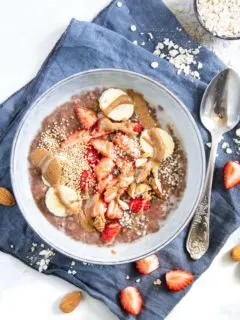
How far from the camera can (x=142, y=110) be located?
1600 millimetres

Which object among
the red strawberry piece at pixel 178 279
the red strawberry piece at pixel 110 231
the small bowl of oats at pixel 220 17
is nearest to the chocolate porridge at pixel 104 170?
the red strawberry piece at pixel 110 231

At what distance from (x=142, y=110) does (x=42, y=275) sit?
0.44 m

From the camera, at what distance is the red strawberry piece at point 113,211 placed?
5.13ft

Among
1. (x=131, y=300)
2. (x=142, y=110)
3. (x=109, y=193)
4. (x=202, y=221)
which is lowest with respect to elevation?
(x=131, y=300)

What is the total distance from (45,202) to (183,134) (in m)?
0.34

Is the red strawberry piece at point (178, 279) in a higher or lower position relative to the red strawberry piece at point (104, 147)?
lower

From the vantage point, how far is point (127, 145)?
1.57 metres

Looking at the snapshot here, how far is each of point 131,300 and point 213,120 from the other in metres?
0.45

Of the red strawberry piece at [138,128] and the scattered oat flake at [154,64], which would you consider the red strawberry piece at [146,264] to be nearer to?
the red strawberry piece at [138,128]

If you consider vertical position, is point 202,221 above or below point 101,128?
below

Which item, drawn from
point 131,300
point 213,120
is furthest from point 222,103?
point 131,300

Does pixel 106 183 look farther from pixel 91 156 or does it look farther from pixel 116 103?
pixel 116 103

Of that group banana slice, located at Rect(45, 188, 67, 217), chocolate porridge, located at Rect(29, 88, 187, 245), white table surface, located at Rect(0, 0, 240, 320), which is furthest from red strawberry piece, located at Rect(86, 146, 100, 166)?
white table surface, located at Rect(0, 0, 240, 320)

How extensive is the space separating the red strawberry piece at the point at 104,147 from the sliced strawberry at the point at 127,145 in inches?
0.7
